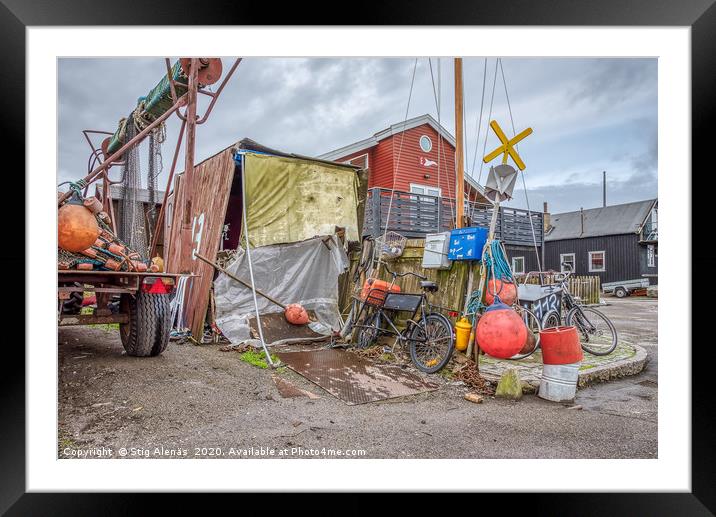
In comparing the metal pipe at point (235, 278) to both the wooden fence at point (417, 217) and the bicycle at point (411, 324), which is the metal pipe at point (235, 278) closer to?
the bicycle at point (411, 324)

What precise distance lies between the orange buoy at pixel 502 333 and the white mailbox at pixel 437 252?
131 cm

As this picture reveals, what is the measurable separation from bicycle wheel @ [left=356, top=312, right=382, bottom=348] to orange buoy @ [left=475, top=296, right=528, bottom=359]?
6.76ft

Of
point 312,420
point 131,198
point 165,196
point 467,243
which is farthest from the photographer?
point 165,196

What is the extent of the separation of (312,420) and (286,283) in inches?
138

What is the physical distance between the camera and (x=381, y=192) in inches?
343

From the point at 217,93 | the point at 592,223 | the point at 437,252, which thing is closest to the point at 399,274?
the point at 437,252

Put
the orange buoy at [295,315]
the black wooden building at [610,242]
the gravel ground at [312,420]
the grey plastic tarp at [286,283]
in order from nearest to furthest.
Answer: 1. the gravel ground at [312,420]
2. the black wooden building at [610,242]
3. the grey plastic tarp at [286,283]
4. the orange buoy at [295,315]

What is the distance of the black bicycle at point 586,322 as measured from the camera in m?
5.04

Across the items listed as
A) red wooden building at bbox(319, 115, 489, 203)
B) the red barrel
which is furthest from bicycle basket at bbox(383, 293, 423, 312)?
red wooden building at bbox(319, 115, 489, 203)

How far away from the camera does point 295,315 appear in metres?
6.14

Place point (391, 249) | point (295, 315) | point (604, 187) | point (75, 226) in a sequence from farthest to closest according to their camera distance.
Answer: point (295, 315)
point (391, 249)
point (604, 187)
point (75, 226)

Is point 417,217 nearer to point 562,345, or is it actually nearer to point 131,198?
point 562,345
